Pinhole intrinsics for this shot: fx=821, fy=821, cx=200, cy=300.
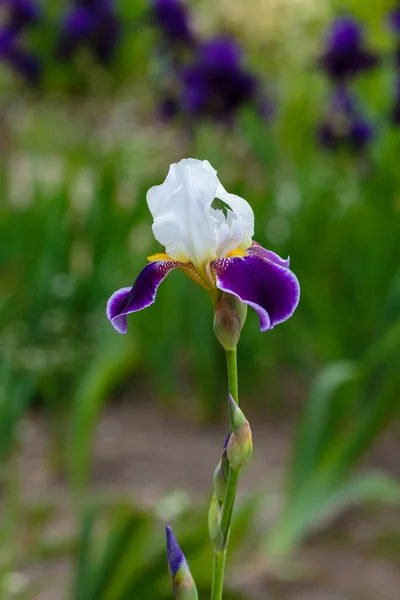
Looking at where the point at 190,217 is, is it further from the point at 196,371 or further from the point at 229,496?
the point at 196,371

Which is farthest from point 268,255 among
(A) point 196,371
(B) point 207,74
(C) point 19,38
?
(C) point 19,38

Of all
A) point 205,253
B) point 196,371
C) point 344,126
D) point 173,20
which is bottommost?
point 205,253

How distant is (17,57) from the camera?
130 inches

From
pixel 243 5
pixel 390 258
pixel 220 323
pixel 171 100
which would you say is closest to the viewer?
pixel 220 323

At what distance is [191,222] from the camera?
65cm

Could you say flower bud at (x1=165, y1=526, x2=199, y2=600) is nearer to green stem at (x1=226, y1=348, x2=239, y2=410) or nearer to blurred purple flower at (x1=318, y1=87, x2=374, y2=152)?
green stem at (x1=226, y1=348, x2=239, y2=410)

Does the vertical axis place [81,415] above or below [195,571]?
above

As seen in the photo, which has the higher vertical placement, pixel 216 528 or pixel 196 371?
pixel 196 371

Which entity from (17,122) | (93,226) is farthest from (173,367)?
(17,122)

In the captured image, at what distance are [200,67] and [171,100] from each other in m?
0.32

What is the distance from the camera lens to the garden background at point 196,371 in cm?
161

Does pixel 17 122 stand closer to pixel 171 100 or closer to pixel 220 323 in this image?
pixel 171 100

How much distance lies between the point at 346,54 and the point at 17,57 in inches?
51.3

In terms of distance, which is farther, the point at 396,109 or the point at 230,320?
→ the point at 396,109
